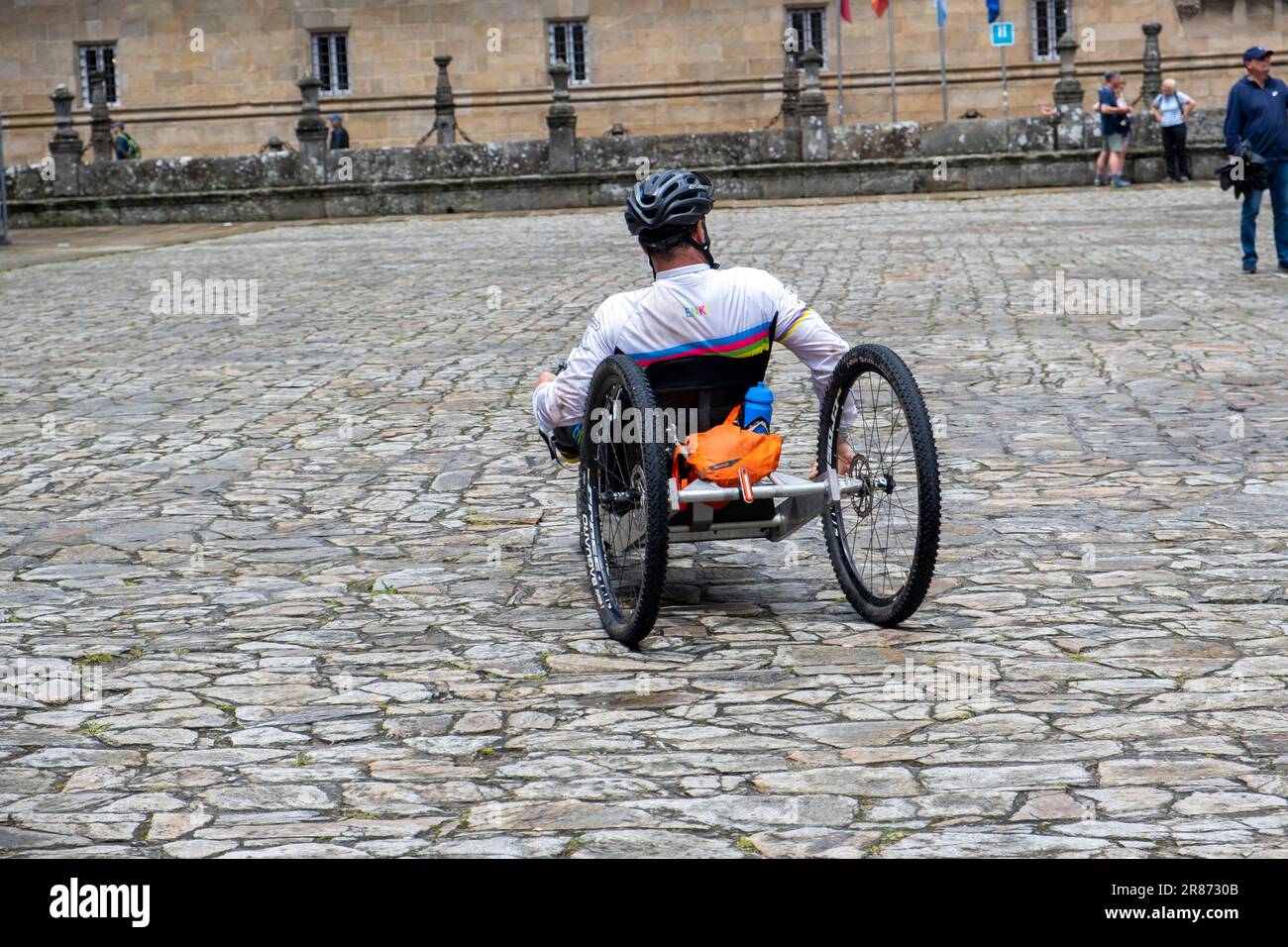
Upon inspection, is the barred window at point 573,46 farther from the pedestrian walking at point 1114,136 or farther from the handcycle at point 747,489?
the handcycle at point 747,489

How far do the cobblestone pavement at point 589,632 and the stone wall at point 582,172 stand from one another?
2146 cm

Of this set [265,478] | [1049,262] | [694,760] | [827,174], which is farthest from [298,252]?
[694,760]

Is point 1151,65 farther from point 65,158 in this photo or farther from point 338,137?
point 65,158

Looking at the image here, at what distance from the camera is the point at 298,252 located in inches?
976

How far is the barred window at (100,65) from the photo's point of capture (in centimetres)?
4759

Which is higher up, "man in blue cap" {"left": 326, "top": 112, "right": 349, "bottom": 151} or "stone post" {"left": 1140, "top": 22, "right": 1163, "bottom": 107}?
"stone post" {"left": 1140, "top": 22, "right": 1163, "bottom": 107}

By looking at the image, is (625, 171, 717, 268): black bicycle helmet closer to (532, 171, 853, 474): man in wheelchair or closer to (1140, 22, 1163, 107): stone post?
(532, 171, 853, 474): man in wheelchair

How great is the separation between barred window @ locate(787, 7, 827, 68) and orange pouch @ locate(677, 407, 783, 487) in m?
40.9

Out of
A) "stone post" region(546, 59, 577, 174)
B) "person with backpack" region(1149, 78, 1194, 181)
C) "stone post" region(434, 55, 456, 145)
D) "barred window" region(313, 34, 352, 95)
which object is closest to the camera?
"person with backpack" region(1149, 78, 1194, 181)

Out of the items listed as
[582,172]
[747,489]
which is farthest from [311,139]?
[747,489]

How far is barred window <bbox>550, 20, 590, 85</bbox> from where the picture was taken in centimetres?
4625

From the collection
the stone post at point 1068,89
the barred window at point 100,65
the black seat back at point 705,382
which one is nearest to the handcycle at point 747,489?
the black seat back at point 705,382

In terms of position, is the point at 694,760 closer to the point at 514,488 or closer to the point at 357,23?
the point at 514,488

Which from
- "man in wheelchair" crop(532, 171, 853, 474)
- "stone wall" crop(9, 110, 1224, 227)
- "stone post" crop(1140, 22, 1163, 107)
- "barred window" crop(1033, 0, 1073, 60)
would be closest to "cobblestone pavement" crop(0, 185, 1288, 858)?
"man in wheelchair" crop(532, 171, 853, 474)
